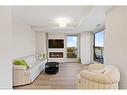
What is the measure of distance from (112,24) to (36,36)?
6.57 meters

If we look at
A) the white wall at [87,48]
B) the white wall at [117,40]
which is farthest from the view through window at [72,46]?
the white wall at [117,40]

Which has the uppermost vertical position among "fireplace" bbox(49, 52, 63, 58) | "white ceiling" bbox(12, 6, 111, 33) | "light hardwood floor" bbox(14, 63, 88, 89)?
"white ceiling" bbox(12, 6, 111, 33)

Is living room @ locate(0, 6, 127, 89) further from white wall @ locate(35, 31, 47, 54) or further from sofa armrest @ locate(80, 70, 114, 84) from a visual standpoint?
sofa armrest @ locate(80, 70, 114, 84)

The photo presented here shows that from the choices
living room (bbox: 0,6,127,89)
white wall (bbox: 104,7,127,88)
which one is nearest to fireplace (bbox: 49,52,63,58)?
living room (bbox: 0,6,127,89)

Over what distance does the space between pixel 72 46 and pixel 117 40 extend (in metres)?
7.28

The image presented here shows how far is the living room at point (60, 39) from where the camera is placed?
299cm

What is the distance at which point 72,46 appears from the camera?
10.7 metres

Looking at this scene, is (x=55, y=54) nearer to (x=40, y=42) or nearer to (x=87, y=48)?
(x=40, y=42)

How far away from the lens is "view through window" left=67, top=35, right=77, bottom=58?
421 inches

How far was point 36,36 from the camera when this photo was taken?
379 inches

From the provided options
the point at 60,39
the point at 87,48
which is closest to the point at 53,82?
the point at 87,48

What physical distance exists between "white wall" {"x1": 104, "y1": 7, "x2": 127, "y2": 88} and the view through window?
255 inches
